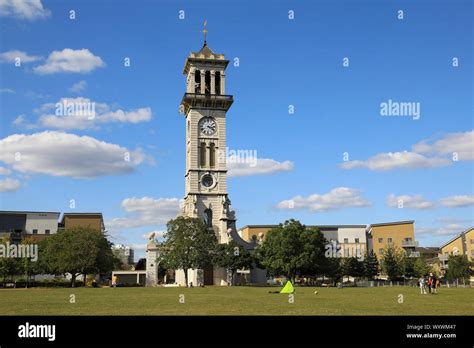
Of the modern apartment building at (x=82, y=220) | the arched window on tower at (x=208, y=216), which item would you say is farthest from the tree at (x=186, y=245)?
the modern apartment building at (x=82, y=220)

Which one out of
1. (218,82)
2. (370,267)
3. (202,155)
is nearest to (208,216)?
(202,155)

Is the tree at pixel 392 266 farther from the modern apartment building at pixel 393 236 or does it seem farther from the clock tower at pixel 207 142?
the clock tower at pixel 207 142

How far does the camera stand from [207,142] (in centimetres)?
10225

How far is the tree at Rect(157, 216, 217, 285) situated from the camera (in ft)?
282

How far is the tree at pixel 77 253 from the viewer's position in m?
86.2

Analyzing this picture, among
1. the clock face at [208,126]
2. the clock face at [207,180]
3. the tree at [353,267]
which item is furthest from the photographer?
the tree at [353,267]

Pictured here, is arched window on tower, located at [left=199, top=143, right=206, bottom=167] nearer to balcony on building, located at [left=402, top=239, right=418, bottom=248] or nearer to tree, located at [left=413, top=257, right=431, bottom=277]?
tree, located at [left=413, top=257, right=431, bottom=277]

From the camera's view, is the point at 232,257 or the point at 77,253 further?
the point at 232,257

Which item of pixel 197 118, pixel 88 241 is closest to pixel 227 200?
pixel 197 118

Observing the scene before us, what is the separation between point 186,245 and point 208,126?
1032 inches

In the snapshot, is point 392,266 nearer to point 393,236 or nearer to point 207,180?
point 393,236

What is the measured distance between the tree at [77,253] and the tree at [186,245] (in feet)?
31.6
